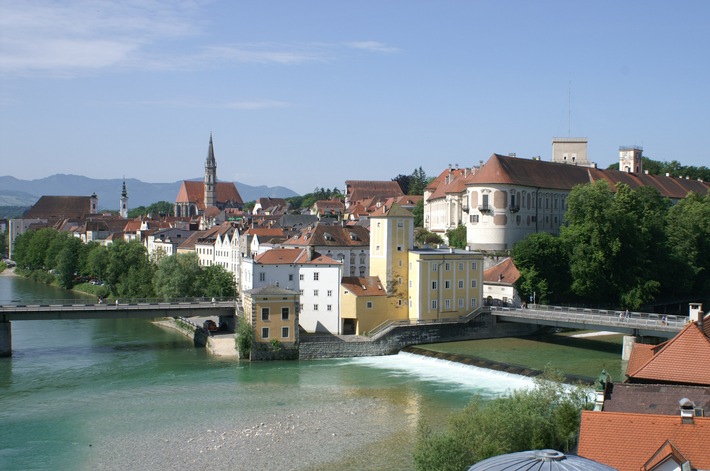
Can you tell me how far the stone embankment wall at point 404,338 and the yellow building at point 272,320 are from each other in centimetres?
99

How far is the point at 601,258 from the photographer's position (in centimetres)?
5603

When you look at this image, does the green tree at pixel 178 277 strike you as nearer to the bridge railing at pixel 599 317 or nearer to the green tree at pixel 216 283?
the green tree at pixel 216 283

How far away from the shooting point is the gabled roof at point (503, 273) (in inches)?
2223

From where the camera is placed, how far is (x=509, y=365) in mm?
40875

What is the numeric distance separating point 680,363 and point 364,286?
27849mm

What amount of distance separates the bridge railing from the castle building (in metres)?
110

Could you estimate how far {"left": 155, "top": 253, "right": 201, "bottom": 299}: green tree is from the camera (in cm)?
6066

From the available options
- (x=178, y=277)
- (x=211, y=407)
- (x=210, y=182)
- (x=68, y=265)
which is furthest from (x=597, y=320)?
(x=210, y=182)

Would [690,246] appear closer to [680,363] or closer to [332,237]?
[332,237]

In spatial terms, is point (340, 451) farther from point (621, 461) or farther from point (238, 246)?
point (238, 246)

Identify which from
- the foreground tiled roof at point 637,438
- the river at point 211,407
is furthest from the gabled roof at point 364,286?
the foreground tiled roof at point 637,438

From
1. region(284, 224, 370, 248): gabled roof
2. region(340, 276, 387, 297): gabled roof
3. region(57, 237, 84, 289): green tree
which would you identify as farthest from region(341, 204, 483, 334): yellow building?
region(57, 237, 84, 289): green tree

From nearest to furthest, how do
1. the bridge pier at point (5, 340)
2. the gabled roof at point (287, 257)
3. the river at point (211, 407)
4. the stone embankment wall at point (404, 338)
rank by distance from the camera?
the river at point (211, 407)
the stone embankment wall at point (404, 338)
the bridge pier at point (5, 340)
the gabled roof at point (287, 257)

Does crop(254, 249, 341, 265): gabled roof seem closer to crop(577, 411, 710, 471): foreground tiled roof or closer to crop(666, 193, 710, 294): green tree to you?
crop(666, 193, 710, 294): green tree
